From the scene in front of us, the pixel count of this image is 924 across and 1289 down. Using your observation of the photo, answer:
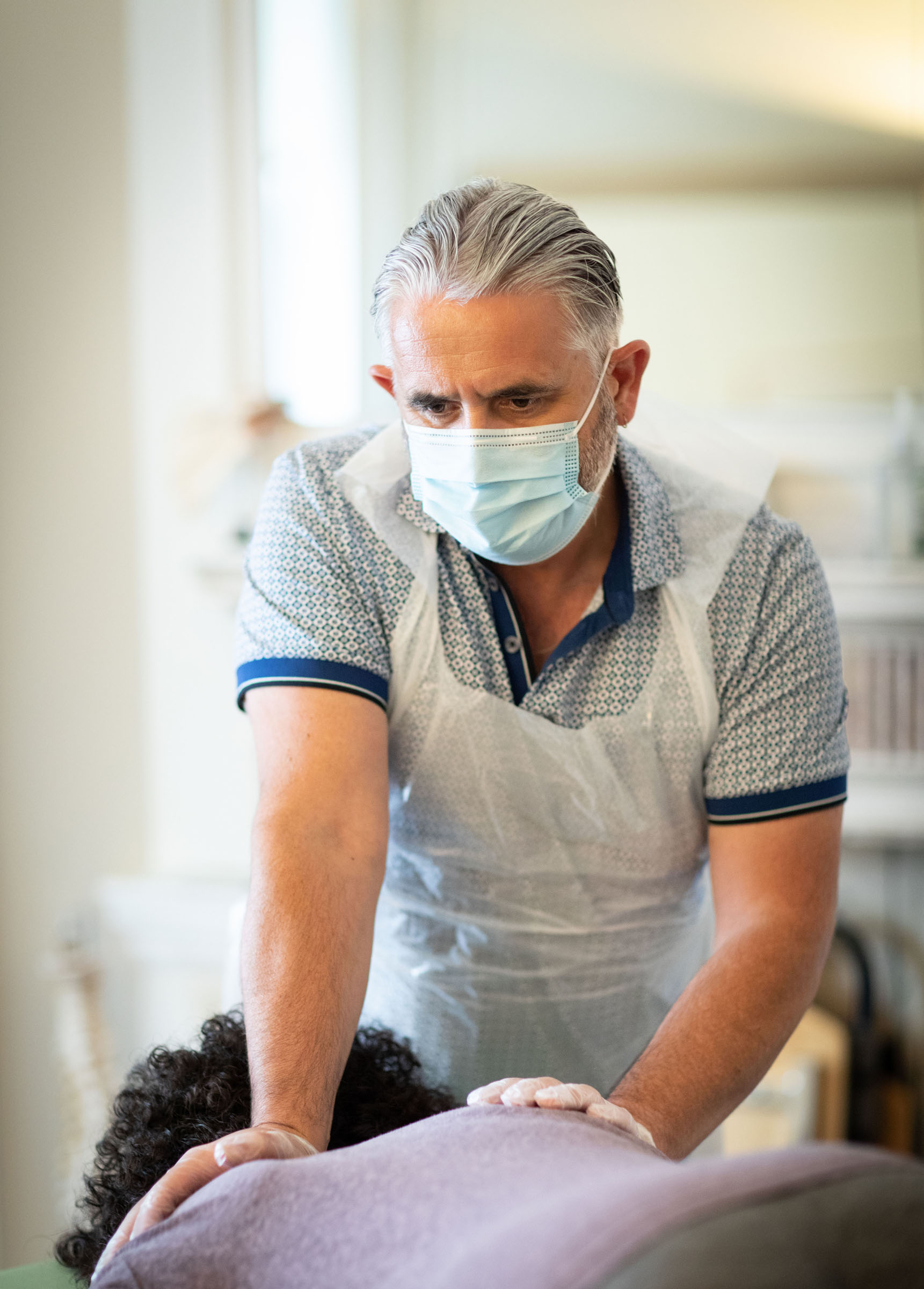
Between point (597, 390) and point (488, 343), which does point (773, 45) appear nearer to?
point (597, 390)

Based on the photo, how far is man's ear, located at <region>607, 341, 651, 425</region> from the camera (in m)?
1.14

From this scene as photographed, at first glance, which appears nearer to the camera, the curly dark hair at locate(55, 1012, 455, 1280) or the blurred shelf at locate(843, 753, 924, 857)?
the curly dark hair at locate(55, 1012, 455, 1280)

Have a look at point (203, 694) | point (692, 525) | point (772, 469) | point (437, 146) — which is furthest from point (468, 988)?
point (437, 146)

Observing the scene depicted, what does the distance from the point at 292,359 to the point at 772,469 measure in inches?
56.7

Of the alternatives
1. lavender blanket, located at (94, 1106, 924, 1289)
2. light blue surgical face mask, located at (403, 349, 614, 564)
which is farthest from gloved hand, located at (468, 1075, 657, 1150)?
light blue surgical face mask, located at (403, 349, 614, 564)

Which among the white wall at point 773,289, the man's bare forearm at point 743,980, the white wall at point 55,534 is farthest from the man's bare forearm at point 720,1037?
the white wall at point 55,534

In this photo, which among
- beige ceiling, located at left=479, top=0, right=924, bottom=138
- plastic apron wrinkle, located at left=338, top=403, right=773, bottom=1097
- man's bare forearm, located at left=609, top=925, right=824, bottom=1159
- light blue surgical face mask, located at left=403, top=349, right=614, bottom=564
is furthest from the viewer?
beige ceiling, located at left=479, top=0, right=924, bottom=138

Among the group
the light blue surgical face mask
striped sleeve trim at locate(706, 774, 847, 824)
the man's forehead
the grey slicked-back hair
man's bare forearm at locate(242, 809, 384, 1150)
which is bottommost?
man's bare forearm at locate(242, 809, 384, 1150)

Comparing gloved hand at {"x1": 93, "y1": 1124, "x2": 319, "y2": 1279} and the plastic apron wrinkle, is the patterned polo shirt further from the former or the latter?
gloved hand at {"x1": 93, "y1": 1124, "x2": 319, "y2": 1279}

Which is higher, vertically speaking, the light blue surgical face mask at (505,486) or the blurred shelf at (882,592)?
the light blue surgical face mask at (505,486)

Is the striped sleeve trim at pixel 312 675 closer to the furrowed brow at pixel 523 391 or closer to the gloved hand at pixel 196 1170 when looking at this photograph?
the furrowed brow at pixel 523 391

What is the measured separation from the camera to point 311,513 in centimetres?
119

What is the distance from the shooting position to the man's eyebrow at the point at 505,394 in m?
1.02

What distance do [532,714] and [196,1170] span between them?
585 millimetres
